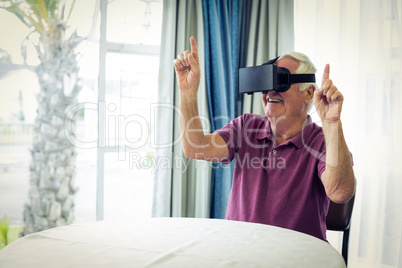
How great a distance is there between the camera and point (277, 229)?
1126 mm

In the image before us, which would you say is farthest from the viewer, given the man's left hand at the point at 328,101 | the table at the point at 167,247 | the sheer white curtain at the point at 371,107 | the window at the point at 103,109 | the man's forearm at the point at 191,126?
the window at the point at 103,109

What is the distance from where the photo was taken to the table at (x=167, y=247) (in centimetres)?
85

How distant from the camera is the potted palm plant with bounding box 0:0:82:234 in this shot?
2297 millimetres

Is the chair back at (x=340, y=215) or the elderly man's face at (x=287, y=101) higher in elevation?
→ the elderly man's face at (x=287, y=101)

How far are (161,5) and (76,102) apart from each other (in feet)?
3.04

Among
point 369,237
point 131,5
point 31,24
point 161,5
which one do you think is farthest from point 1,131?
point 369,237

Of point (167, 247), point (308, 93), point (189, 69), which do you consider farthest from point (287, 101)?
point (167, 247)

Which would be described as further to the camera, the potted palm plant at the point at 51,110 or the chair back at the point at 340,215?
the potted palm plant at the point at 51,110

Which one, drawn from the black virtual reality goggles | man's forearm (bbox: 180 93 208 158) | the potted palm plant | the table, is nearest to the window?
the potted palm plant

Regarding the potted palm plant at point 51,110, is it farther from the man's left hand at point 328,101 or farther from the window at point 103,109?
the man's left hand at point 328,101

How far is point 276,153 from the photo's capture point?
5.20 feet

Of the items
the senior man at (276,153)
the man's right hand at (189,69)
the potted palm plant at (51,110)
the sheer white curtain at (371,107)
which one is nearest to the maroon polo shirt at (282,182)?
the senior man at (276,153)

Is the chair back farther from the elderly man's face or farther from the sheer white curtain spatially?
the sheer white curtain

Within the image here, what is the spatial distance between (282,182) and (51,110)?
5.17ft
